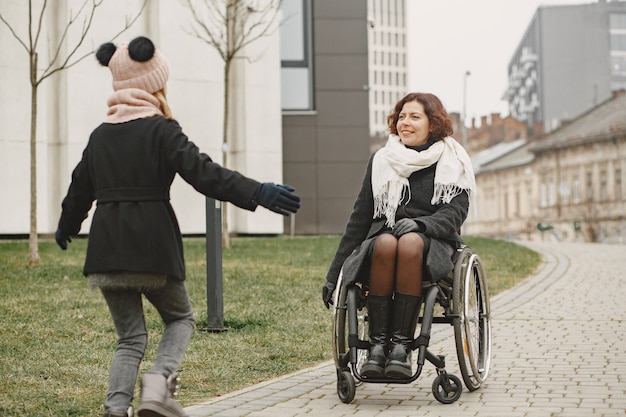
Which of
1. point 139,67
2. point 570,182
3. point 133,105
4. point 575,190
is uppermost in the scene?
point 570,182

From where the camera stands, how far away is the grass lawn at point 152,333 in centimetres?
704

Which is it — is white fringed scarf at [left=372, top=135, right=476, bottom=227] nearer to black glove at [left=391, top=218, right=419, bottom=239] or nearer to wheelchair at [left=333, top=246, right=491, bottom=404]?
black glove at [left=391, top=218, right=419, bottom=239]

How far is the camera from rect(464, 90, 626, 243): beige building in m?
71.6

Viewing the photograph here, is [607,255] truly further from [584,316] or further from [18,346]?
[18,346]

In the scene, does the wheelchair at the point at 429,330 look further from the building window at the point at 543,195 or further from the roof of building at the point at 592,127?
the building window at the point at 543,195

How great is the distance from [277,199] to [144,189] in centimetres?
60

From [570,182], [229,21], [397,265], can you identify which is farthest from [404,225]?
[570,182]

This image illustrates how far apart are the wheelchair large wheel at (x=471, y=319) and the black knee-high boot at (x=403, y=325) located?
0.88 feet

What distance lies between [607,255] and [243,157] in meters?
11.4

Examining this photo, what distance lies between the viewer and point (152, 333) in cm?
973

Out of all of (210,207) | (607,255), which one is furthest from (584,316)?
(607,255)

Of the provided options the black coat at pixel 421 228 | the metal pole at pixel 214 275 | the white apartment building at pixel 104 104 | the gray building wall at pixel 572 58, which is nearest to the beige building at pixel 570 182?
the gray building wall at pixel 572 58

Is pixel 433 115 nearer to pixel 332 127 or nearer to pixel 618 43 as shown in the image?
pixel 332 127

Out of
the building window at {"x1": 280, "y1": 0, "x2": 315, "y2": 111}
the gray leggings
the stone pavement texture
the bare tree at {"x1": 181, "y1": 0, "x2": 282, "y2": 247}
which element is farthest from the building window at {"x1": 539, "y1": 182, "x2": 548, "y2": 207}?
the gray leggings
